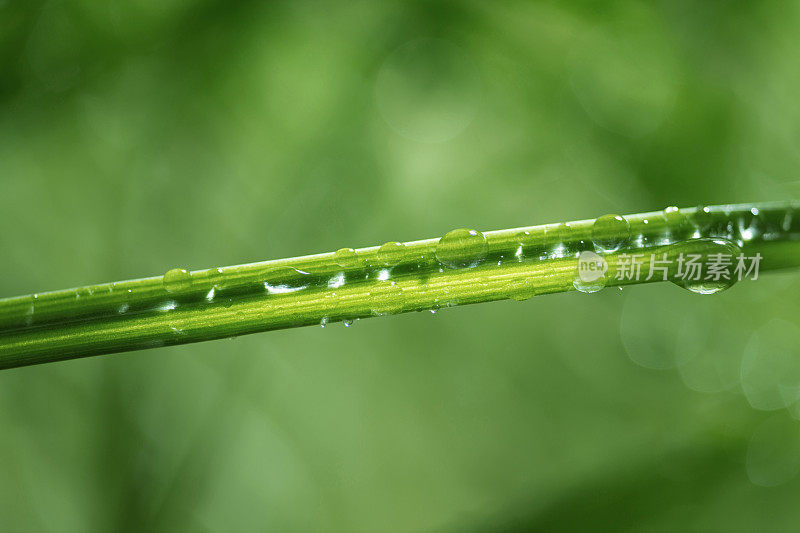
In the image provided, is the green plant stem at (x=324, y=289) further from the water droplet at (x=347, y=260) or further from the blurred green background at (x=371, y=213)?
the blurred green background at (x=371, y=213)

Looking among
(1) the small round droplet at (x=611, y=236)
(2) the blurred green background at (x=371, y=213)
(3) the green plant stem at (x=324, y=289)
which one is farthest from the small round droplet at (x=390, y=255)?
(2) the blurred green background at (x=371, y=213)

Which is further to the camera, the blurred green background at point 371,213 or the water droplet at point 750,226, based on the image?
the blurred green background at point 371,213

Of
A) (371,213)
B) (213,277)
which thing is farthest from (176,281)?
(371,213)

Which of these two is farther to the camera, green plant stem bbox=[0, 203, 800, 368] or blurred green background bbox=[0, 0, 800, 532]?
blurred green background bbox=[0, 0, 800, 532]

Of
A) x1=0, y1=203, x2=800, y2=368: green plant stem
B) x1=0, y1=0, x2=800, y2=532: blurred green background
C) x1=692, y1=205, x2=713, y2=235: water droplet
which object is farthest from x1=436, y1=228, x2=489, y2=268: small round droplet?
x1=0, y1=0, x2=800, y2=532: blurred green background

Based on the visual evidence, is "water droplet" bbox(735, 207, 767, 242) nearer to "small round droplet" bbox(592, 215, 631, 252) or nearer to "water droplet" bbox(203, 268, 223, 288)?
"small round droplet" bbox(592, 215, 631, 252)

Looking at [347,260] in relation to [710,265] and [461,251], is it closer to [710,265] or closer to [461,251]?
[461,251]
